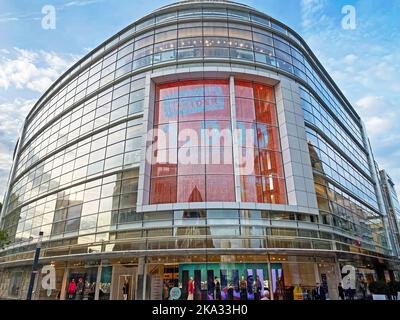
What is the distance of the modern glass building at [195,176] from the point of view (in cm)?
1894

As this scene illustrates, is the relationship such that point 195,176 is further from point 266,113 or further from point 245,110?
point 266,113

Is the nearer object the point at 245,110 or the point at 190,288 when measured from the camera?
the point at 190,288

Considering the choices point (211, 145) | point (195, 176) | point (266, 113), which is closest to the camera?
point (195, 176)

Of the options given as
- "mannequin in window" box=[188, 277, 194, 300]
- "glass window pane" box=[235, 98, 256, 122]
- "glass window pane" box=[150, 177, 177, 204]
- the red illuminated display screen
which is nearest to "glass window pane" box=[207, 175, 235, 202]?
the red illuminated display screen

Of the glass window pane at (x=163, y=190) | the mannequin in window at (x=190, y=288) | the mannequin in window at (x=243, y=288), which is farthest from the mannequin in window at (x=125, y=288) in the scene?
the mannequin in window at (x=243, y=288)

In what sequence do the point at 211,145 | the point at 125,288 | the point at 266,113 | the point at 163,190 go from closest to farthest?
the point at 125,288 < the point at 163,190 < the point at 211,145 < the point at 266,113

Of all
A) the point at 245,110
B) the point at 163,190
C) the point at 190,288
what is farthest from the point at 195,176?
the point at 190,288

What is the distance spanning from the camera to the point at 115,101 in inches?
1026

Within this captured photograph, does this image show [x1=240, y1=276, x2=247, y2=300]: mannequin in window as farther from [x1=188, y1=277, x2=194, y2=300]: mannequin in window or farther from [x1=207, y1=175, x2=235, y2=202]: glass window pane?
[x1=207, y1=175, x2=235, y2=202]: glass window pane

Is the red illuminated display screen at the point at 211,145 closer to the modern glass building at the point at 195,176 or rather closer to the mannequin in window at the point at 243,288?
the modern glass building at the point at 195,176

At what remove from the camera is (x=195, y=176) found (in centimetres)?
2058

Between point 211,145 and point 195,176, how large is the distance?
2849 mm
